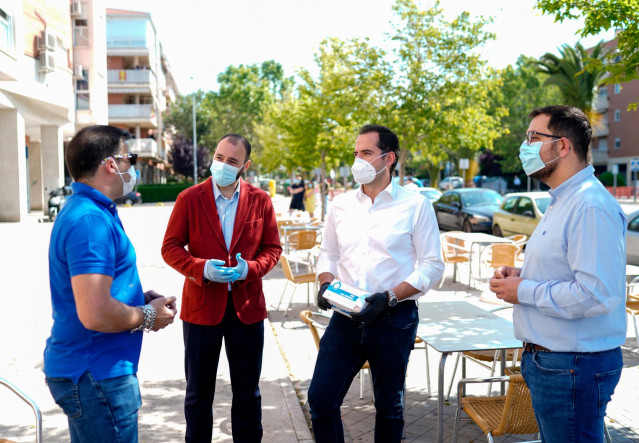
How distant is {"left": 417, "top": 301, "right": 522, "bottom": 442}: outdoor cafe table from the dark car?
42.9ft

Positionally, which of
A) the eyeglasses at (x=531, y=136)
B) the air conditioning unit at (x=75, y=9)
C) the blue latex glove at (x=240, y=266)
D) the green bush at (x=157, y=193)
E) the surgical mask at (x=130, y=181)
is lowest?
the green bush at (x=157, y=193)

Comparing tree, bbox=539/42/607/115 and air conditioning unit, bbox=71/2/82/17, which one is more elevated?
air conditioning unit, bbox=71/2/82/17

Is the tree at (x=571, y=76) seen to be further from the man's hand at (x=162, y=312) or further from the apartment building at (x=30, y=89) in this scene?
the man's hand at (x=162, y=312)

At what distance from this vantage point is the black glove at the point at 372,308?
122 inches

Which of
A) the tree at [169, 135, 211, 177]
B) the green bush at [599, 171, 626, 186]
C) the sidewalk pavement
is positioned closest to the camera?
the sidewalk pavement

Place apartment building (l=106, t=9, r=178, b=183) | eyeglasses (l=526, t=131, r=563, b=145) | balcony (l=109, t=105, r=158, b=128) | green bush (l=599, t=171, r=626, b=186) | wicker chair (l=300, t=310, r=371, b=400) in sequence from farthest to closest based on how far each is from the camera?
green bush (l=599, t=171, r=626, b=186)
apartment building (l=106, t=9, r=178, b=183)
balcony (l=109, t=105, r=158, b=128)
wicker chair (l=300, t=310, r=371, b=400)
eyeglasses (l=526, t=131, r=563, b=145)

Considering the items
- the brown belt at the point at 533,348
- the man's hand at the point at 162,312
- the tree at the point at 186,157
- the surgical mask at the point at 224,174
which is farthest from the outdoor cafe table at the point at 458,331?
the tree at the point at 186,157

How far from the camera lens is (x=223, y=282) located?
11.6ft

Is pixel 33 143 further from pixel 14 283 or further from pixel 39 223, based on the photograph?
pixel 14 283

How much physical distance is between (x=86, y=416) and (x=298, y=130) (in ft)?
78.1

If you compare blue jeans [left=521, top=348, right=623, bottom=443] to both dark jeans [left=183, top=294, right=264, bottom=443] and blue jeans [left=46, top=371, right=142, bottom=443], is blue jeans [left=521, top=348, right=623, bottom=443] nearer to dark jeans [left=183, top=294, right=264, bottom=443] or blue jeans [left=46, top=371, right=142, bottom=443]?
blue jeans [left=46, top=371, right=142, bottom=443]

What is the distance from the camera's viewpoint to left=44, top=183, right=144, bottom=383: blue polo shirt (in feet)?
7.57

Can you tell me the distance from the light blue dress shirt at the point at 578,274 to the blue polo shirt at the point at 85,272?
63.2 inches

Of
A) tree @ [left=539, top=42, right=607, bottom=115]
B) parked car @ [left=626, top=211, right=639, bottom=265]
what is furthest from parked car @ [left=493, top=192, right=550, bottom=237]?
tree @ [left=539, top=42, right=607, bottom=115]
